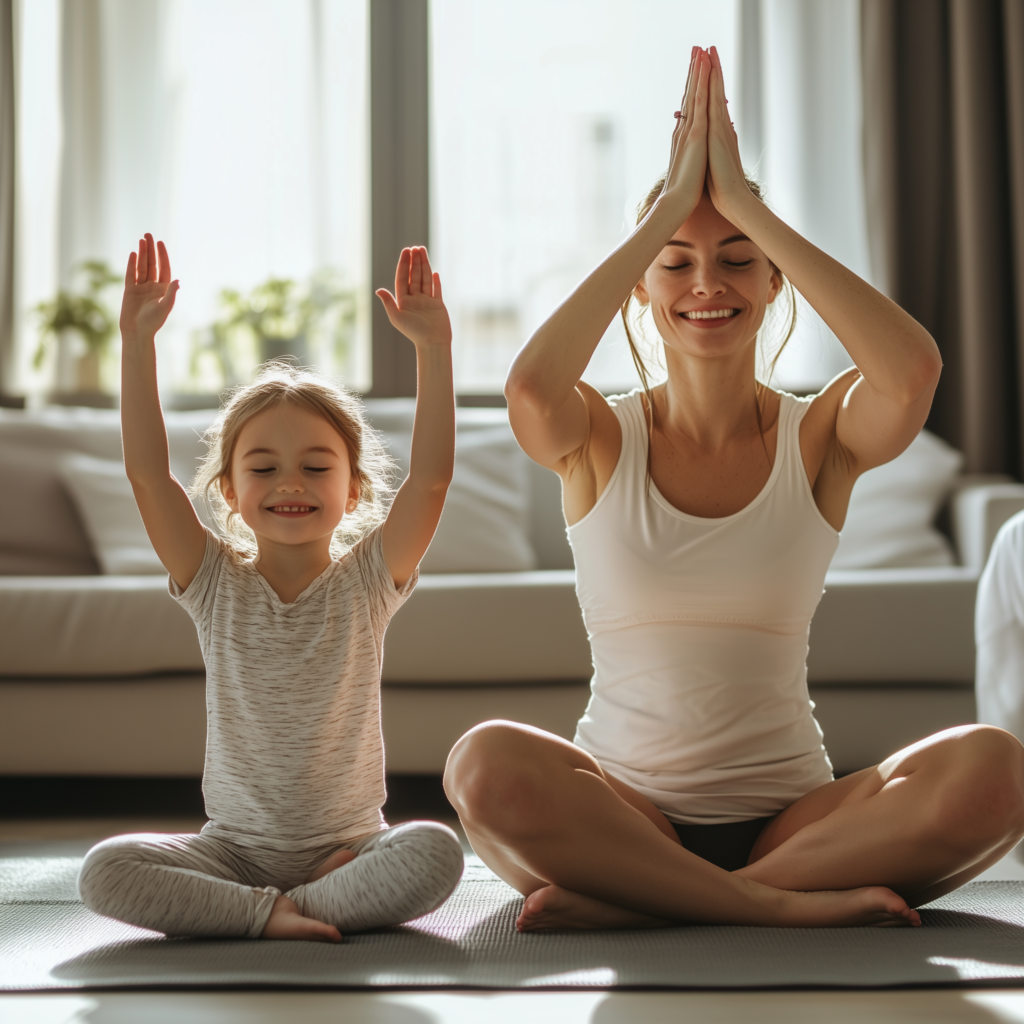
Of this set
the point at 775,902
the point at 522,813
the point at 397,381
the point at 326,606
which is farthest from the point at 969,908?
the point at 397,381

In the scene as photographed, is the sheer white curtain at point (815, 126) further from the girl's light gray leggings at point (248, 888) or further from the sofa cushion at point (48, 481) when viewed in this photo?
the girl's light gray leggings at point (248, 888)

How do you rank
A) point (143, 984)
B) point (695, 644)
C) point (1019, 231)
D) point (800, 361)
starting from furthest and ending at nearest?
point (800, 361)
point (1019, 231)
point (695, 644)
point (143, 984)

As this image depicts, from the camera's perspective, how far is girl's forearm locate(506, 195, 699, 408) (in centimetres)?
127

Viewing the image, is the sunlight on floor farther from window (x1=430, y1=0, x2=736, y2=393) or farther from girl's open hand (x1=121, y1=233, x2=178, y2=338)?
window (x1=430, y1=0, x2=736, y2=393)

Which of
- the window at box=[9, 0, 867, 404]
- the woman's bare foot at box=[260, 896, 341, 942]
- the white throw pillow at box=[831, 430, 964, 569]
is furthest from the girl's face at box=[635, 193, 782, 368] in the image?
the window at box=[9, 0, 867, 404]

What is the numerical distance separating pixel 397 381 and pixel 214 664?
7.05 feet

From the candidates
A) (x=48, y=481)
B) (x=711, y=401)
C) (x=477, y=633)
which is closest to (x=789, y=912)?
(x=711, y=401)

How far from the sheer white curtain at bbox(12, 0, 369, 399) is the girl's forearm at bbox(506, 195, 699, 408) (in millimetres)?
2210

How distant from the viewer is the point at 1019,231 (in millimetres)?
3092

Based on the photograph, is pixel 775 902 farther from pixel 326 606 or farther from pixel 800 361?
pixel 800 361

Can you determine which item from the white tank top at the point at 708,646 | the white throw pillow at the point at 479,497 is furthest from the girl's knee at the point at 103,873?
the white throw pillow at the point at 479,497

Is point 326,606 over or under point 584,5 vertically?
under

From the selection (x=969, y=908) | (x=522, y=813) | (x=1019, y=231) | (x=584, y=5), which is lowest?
(x=969, y=908)

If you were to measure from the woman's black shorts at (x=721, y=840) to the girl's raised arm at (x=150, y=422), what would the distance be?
2.18 ft
